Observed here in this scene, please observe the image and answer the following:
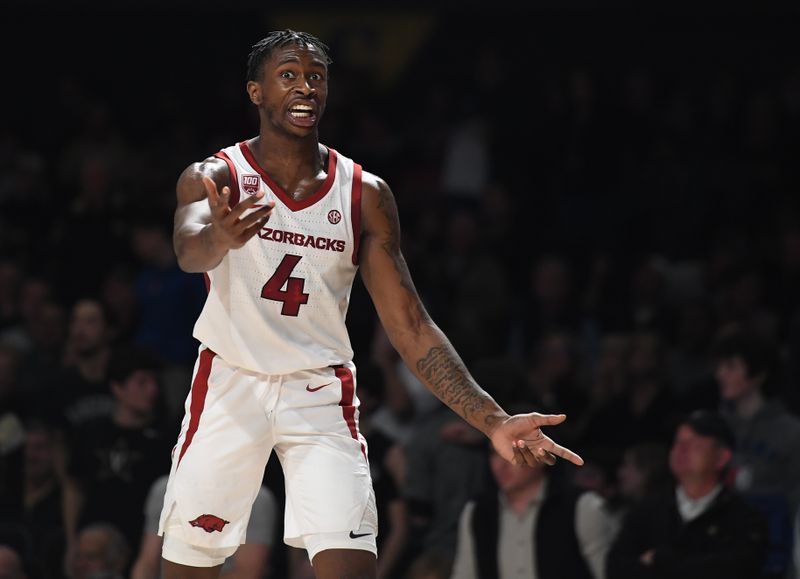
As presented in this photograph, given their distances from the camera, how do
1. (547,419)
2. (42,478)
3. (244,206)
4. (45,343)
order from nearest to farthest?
(244,206) < (547,419) < (42,478) < (45,343)

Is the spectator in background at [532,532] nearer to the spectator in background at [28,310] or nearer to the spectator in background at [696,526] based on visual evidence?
the spectator in background at [696,526]

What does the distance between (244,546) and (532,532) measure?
144 cm

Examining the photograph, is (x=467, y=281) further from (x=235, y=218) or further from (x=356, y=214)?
(x=235, y=218)

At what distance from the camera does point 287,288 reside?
514 centimetres

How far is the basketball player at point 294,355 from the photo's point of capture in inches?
197

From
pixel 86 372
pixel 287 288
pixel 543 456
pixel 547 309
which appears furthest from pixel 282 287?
pixel 547 309

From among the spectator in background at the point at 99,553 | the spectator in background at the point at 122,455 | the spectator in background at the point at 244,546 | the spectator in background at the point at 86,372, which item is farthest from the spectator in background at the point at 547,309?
the spectator in background at the point at 99,553

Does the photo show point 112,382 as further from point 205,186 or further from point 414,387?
point 205,186

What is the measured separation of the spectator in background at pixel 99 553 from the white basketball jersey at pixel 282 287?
2.68 m

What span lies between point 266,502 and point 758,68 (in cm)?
846

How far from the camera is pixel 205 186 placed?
4641 mm

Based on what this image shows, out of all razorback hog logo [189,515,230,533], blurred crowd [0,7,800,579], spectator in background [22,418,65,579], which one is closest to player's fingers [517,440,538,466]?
razorback hog logo [189,515,230,533]

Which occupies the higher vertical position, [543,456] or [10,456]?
[543,456]

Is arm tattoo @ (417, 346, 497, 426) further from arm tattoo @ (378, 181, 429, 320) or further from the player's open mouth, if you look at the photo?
the player's open mouth
